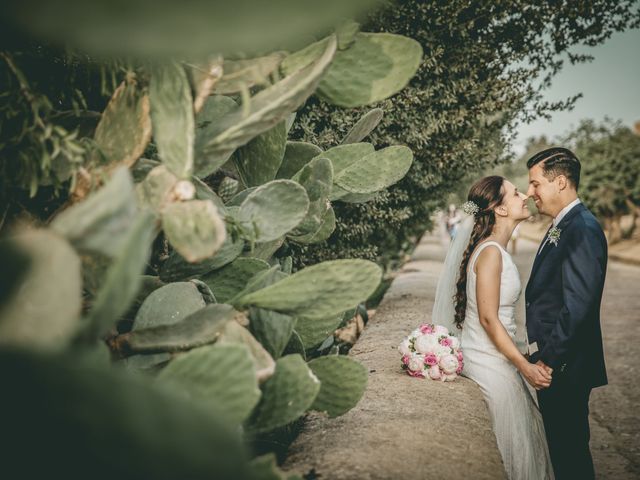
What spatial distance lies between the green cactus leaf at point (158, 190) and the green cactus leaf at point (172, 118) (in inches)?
0.9

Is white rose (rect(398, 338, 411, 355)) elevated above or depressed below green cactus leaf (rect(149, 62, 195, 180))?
below

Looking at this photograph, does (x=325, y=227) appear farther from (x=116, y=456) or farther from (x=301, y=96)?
(x=116, y=456)

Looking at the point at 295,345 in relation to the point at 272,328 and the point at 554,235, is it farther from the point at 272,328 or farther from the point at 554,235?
the point at 554,235

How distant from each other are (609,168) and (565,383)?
73.1ft

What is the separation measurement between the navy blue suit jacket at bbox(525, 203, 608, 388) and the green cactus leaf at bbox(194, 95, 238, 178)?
227cm

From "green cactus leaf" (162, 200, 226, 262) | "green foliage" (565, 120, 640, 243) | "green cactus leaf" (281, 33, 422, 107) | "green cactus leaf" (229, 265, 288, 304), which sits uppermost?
"green cactus leaf" (281, 33, 422, 107)

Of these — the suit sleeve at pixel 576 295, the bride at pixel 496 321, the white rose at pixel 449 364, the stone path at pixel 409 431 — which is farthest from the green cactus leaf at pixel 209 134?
the suit sleeve at pixel 576 295

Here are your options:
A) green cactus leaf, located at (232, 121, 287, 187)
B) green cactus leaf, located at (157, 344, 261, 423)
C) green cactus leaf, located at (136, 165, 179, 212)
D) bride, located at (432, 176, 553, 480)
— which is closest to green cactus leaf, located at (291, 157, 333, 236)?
green cactus leaf, located at (232, 121, 287, 187)

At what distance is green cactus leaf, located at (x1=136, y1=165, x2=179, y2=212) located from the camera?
2.94 ft

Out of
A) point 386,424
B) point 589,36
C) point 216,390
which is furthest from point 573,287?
point 589,36

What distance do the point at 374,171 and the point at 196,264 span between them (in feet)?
2.39

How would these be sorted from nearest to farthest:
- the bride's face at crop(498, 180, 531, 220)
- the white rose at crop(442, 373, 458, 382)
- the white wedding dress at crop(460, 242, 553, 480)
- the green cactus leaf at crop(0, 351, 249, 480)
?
the green cactus leaf at crop(0, 351, 249, 480)
the white rose at crop(442, 373, 458, 382)
the white wedding dress at crop(460, 242, 553, 480)
the bride's face at crop(498, 180, 531, 220)

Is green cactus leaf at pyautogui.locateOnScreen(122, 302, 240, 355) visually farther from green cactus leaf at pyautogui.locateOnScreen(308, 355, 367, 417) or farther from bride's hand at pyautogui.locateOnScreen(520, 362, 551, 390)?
bride's hand at pyautogui.locateOnScreen(520, 362, 551, 390)

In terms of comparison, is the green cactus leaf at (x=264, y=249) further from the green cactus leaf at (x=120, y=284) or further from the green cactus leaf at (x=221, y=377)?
the green cactus leaf at (x=120, y=284)
